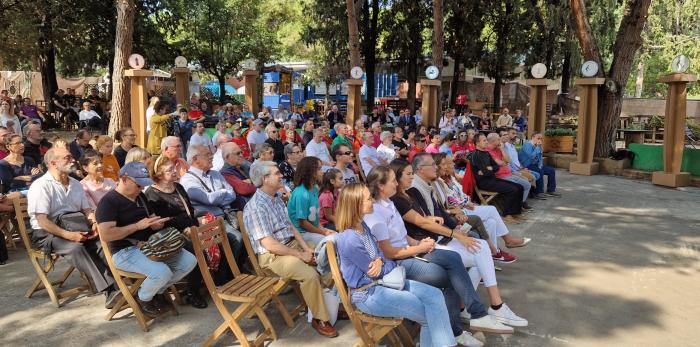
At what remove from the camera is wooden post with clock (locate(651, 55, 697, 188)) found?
10.8 m

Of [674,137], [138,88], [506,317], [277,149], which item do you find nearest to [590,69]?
[674,137]

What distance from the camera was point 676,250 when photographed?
661 cm

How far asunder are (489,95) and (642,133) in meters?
19.9

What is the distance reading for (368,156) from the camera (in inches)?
353

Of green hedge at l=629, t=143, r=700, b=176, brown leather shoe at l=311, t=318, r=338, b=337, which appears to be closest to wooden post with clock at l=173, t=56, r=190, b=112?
green hedge at l=629, t=143, r=700, b=176

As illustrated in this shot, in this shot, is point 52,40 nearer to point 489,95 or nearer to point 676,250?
point 676,250

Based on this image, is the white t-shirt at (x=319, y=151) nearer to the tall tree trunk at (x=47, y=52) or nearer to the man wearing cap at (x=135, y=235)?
the man wearing cap at (x=135, y=235)

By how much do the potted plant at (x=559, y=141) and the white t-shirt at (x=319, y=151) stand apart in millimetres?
7807

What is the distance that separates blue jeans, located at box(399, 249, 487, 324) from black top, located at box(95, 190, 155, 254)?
6.70ft

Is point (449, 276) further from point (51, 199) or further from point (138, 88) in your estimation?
point (138, 88)

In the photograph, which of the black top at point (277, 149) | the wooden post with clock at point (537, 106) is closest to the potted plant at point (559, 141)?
the wooden post with clock at point (537, 106)

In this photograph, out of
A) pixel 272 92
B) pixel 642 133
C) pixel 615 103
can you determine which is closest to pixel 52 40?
pixel 272 92

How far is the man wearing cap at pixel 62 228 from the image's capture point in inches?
167

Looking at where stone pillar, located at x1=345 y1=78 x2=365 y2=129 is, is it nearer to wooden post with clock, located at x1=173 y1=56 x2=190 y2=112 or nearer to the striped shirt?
wooden post with clock, located at x1=173 y1=56 x2=190 y2=112
